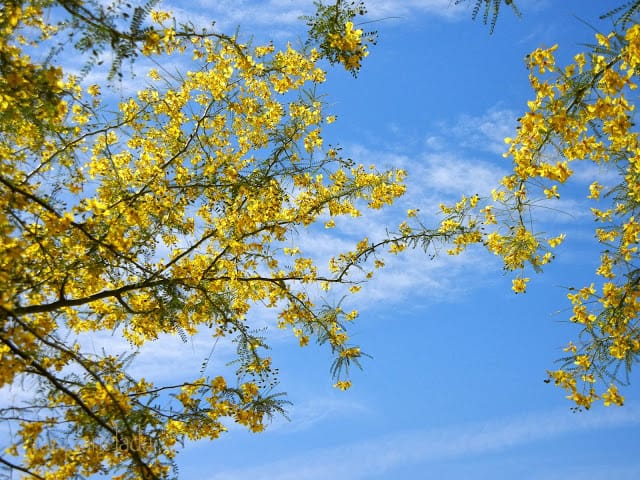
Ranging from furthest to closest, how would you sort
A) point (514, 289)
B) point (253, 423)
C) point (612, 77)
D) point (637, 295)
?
point (514, 289), point (253, 423), point (637, 295), point (612, 77)

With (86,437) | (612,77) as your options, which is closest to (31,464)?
(86,437)

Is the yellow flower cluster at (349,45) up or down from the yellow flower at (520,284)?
up

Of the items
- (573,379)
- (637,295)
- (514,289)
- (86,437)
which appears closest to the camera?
(86,437)

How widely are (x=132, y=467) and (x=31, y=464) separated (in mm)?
563

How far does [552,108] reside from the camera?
12.1 ft

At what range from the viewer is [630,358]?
438 cm

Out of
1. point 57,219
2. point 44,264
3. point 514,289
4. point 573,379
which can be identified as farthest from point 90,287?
point 573,379

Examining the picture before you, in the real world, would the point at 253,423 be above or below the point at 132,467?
above

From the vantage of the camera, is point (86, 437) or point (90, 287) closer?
point (86, 437)

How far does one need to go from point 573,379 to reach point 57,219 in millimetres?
3785

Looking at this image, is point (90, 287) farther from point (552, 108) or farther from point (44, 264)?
point (552, 108)

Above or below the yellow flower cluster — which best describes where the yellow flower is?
below

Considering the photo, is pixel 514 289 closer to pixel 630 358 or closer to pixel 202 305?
pixel 630 358

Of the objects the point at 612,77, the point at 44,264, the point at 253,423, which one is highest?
the point at 44,264
